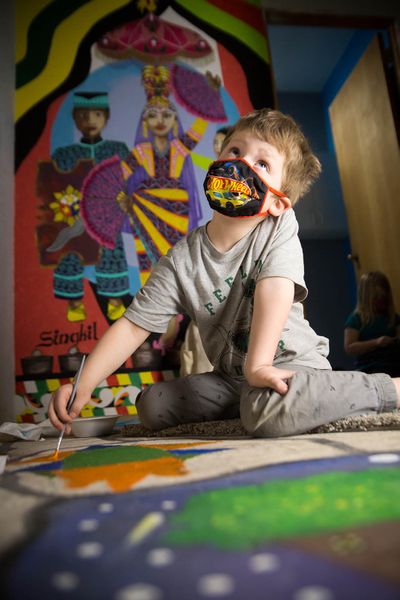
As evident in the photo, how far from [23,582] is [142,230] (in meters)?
1.97

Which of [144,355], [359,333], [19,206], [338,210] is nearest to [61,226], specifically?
[19,206]

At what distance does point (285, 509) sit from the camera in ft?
1.14

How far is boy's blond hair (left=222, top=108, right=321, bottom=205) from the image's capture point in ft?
3.36

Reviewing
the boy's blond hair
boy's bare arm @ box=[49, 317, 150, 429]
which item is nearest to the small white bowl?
boy's bare arm @ box=[49, 317, 150, 429]

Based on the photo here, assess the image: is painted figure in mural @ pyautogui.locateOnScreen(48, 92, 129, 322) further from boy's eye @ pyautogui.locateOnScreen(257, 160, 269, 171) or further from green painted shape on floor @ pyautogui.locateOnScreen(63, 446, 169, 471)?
green painted shape on floor @ pyautogui.locateOnScreen(63, 446, 169, 471)

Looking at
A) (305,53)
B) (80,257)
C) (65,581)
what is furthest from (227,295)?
(305,53)

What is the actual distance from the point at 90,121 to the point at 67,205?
1.38 ft

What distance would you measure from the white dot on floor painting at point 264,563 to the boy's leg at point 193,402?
2.61ft

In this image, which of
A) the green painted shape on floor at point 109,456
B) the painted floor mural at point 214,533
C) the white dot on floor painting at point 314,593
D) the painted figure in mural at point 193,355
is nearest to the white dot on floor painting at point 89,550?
the painted floor mural at point 214,533

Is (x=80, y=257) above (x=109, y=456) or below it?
above

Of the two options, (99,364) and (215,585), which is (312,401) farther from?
(215,585)

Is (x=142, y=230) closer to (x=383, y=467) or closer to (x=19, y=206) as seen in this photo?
(x=19, y=206)

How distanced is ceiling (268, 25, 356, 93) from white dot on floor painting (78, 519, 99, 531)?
156 inches

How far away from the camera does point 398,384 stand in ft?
2.73
